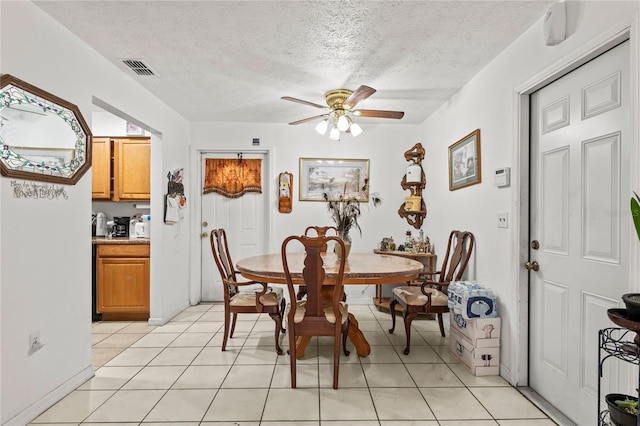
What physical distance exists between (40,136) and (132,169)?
77.3 inches

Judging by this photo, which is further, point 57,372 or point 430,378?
point 430,378

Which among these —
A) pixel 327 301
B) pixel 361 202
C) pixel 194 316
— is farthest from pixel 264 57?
pixel 194 316

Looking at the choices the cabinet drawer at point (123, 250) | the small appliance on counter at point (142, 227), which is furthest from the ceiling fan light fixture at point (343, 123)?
the small appliance on counter at point (142, 227)

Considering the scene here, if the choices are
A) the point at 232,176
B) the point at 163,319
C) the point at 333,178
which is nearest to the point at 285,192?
the point at 333,178

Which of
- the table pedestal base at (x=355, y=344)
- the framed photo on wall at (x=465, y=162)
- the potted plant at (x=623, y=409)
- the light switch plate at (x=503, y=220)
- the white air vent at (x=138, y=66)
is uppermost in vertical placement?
the white air vent at (x=138, y=66)

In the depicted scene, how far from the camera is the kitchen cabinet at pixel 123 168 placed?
384 cm

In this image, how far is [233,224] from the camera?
175 inches

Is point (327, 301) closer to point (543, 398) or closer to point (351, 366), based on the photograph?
point (351, 366)

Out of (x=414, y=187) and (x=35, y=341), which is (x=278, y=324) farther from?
(x=414, y=187)

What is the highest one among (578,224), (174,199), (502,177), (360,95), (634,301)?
(360,95)

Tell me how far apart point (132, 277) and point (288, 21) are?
306cm

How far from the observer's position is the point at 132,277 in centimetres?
359

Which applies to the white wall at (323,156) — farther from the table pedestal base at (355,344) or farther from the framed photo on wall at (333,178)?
the table pedestal base at (355,344)

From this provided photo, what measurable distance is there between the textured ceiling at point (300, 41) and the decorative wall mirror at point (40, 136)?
548mm
